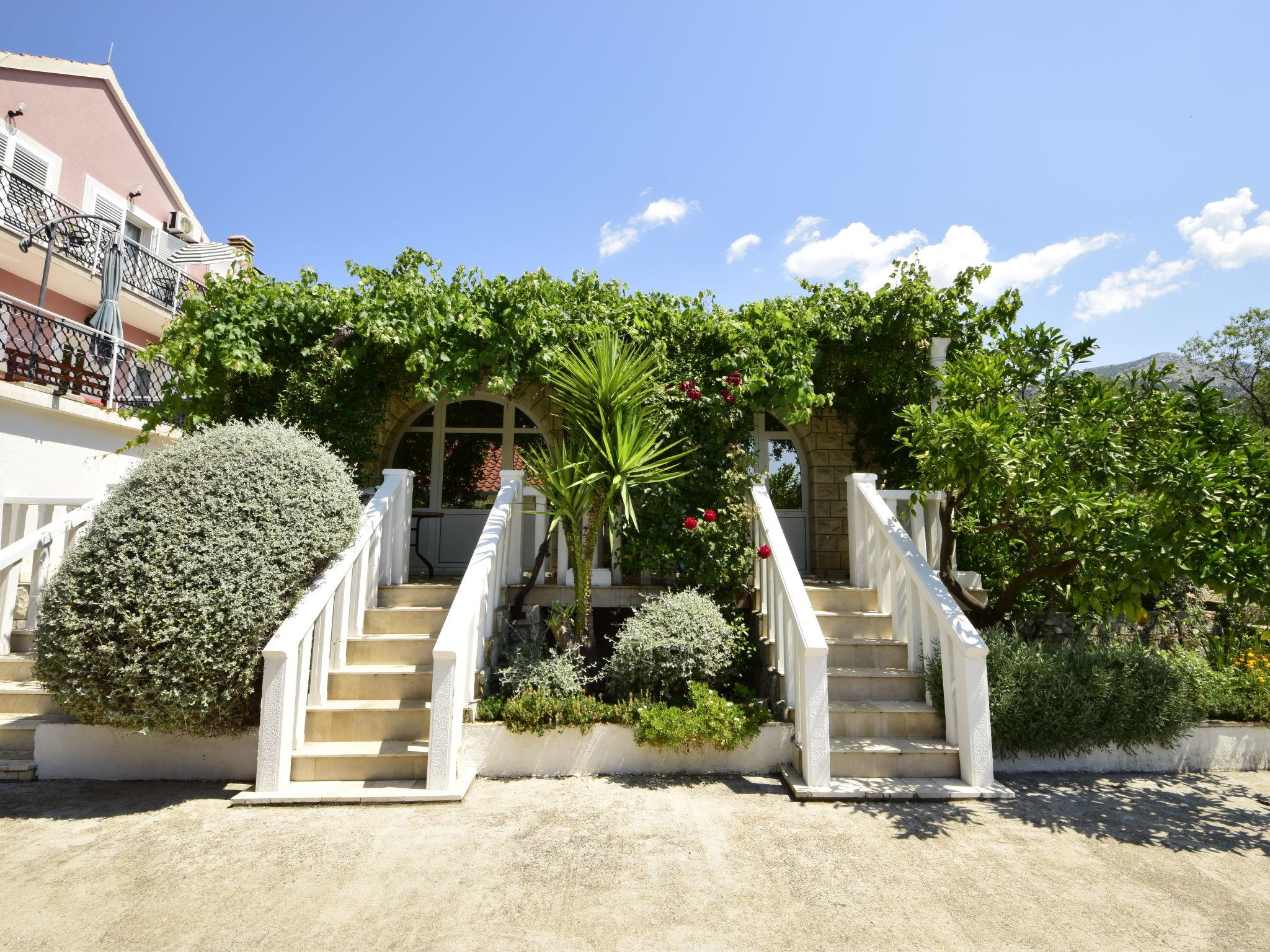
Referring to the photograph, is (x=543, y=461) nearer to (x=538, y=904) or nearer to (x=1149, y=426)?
(x=538, y=904)

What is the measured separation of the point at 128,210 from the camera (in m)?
13.5

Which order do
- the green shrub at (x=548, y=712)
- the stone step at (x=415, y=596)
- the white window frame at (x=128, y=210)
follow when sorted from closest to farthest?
the green shrub at (x=548, y=712) → the stone step at (x=415, y=596) → the white window frame at (x=128, y=210)

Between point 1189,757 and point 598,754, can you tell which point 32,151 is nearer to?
point 598,754

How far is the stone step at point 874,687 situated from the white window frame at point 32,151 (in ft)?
46.8

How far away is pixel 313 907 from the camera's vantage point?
2.72 meters

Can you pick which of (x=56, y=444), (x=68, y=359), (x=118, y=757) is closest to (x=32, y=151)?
(x=68, y=359)

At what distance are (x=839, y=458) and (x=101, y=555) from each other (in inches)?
268

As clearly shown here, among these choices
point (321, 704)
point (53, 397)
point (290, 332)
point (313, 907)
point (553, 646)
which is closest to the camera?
point (313, 907)

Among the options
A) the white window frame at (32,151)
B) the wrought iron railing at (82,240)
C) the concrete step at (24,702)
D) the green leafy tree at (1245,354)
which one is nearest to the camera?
the concrete step at (24,702)

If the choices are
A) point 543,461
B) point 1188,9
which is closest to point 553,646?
point 543,461

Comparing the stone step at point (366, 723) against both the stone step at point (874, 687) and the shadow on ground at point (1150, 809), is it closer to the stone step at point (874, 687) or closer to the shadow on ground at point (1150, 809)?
the stone step at point (874, 687)

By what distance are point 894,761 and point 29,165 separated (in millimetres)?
15579

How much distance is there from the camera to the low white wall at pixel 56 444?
21.7 ft

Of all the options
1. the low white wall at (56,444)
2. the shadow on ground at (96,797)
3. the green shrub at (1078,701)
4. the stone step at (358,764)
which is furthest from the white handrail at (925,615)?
the low white wall at (56,444)
